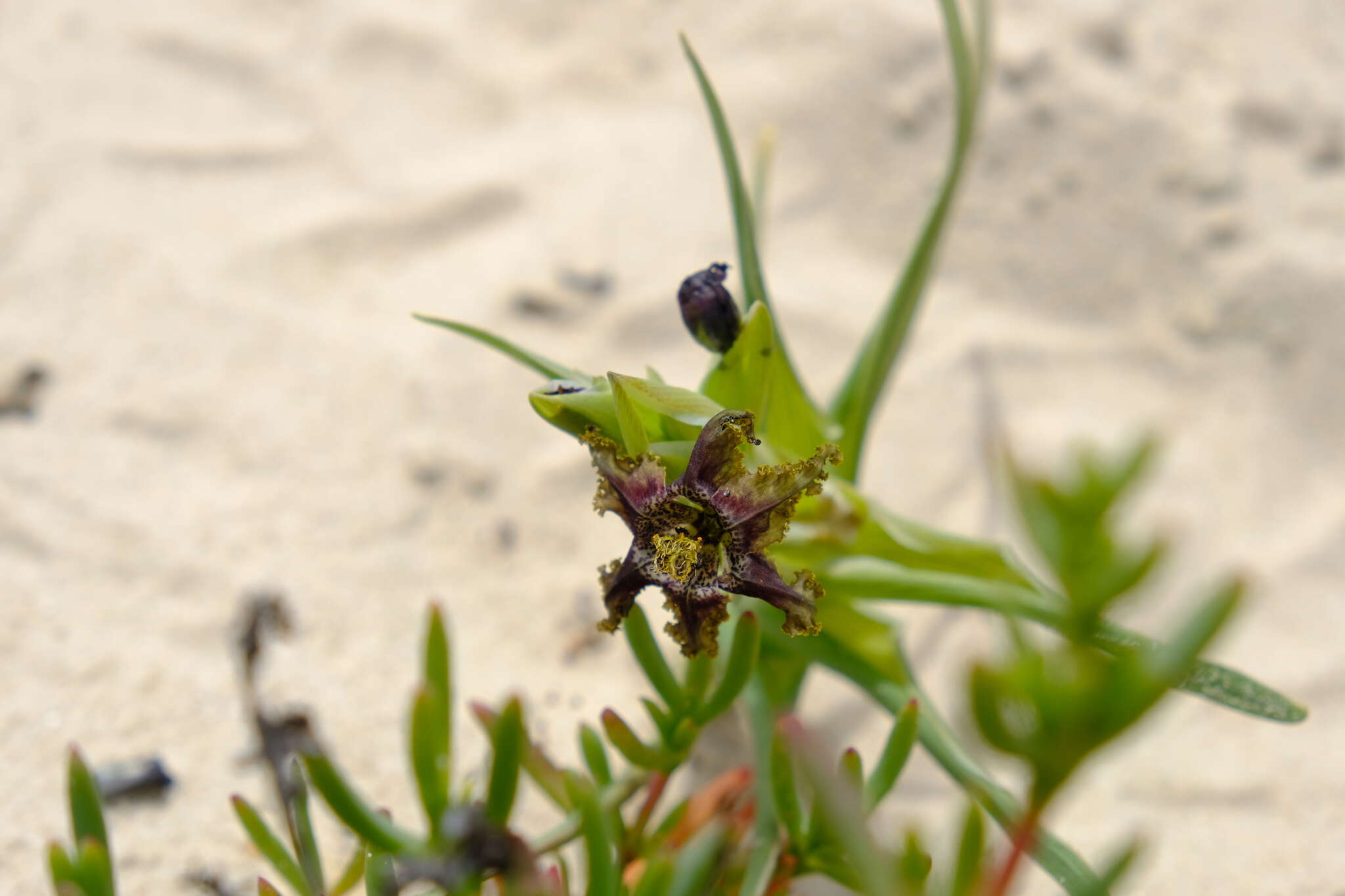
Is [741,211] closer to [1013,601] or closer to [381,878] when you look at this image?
[1013,601]

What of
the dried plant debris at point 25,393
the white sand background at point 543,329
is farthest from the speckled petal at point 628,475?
the dried plant debris at point 25,393

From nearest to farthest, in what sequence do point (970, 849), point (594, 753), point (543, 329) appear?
point (970, 849) < point (594, 753) < point (543, 329)

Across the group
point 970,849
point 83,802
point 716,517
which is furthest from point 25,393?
point 970,849

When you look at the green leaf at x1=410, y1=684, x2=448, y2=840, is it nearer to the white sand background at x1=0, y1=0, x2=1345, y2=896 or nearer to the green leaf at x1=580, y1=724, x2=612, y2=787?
the green leaf at x1=580, y1=724, x2=612, y2=787

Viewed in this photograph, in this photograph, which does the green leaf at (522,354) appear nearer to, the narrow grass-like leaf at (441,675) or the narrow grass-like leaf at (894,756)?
the narrow grass-like leaf at (441,675)

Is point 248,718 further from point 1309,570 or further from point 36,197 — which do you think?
point 1309,570

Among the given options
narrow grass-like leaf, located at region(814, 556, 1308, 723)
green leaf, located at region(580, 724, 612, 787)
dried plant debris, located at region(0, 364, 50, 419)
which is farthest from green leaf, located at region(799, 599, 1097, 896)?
Result: dried plant debris, located at region(0, 364, 50, 419)
